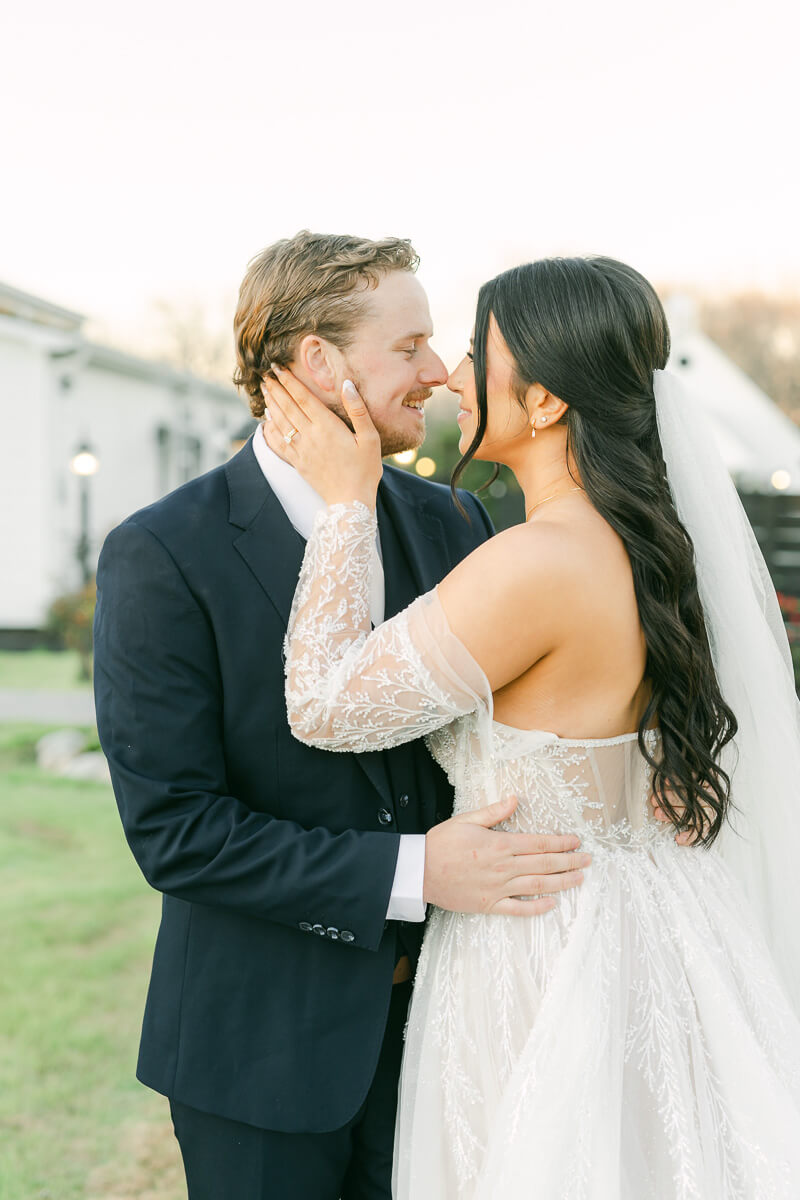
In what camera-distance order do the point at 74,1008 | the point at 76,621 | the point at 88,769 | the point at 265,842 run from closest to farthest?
the point at 265,842 < the point at 74,1008 < the point at 88,769 < the point at 76,621

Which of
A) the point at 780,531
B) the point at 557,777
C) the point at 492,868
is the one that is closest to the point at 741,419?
the point at 780,531

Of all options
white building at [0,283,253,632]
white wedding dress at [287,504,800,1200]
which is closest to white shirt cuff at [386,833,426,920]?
white wedding dress at [287,504,800,1200]

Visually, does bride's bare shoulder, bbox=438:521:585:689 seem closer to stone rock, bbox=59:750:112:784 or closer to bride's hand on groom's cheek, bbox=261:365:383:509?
bride's hand on groom's cheek, bbox=261:365:383:509

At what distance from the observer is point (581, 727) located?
1798 millimetres

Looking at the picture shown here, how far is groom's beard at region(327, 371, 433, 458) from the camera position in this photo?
2064mm

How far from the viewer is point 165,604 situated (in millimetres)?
1770

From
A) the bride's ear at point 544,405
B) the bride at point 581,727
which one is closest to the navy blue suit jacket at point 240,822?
the bride at point 581,727

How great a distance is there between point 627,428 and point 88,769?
25.0ft

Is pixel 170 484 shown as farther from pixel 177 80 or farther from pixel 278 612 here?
pixel 278 612

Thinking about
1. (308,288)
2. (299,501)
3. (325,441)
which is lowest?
(299,501)

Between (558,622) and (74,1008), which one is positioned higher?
(558,622)

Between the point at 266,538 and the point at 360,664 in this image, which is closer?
the point at 360,664

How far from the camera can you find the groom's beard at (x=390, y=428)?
6.77 feet

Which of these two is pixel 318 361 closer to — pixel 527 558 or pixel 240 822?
pixel 527 558
